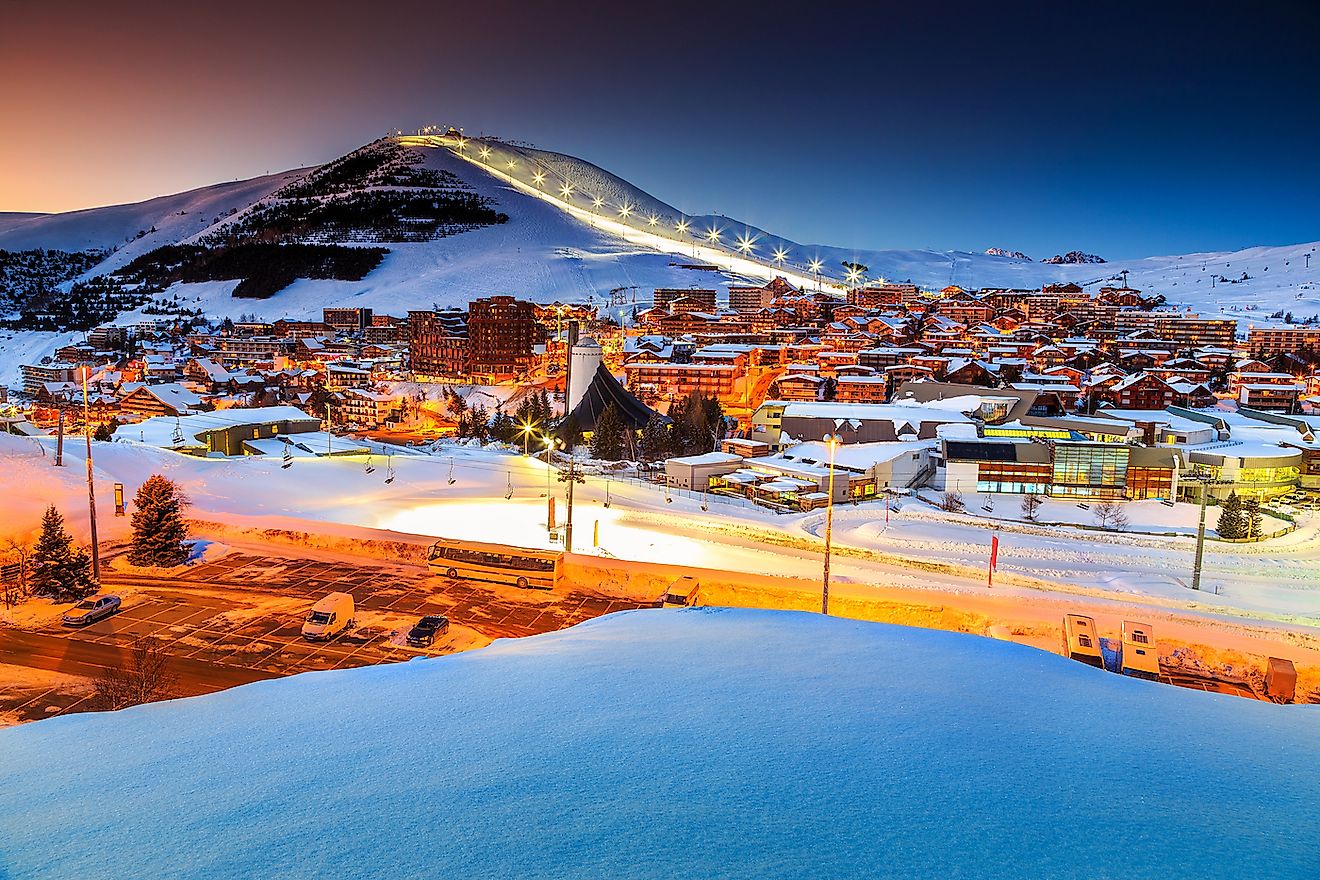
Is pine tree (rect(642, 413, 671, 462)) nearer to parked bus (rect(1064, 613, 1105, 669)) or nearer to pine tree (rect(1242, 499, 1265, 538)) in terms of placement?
pine tree (rect(1242, 499, 1265, 538))

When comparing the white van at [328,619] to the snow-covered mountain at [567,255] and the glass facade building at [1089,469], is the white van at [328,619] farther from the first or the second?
the snow-covered mountain at [567,255]

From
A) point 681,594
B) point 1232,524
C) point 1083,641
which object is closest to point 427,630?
point 681,594

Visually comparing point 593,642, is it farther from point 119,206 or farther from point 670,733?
point 119,206

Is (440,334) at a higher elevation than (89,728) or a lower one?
higher

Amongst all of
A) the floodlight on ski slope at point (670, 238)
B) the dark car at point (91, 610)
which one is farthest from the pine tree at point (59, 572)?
the floodlight on ski slope at point (670, 238)

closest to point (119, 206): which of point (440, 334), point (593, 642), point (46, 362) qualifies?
point (46, 362)

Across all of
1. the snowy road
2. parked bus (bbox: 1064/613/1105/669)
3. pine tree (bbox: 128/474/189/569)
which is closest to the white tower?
the snowy road

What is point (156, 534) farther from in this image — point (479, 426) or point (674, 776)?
point (479, 426)
